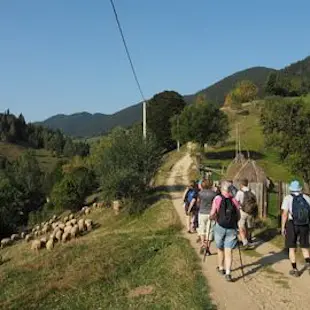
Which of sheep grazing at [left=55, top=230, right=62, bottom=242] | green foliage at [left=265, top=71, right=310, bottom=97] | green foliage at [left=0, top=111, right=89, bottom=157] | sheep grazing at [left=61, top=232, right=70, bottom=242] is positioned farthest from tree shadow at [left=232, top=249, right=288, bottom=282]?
green foliage at [left=0, top=111, right=89, bottom=157]

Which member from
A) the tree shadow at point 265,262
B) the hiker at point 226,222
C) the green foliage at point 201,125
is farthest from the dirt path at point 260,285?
the green foliage at point 201,125

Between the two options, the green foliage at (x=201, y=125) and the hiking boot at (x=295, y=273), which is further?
the green foliage at (x=201, y=125)

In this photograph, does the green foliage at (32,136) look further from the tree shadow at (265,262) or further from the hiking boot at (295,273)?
the hiking boot at (295,273)

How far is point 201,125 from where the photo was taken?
61.1m

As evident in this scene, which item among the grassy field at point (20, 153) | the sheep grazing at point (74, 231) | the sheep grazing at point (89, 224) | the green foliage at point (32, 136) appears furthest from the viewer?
the green foliage at point (32, 136)

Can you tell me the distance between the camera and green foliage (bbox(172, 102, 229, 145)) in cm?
6091

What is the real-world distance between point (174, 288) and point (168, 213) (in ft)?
39.8

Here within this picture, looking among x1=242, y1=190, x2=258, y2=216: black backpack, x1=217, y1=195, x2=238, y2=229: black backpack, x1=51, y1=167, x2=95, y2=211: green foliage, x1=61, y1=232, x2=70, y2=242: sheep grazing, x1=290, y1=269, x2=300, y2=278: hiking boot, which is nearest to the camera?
x1=217, y1=195, x2=238, y2=229: black backpack

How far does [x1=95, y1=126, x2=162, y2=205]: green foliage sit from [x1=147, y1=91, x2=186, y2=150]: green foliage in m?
45.2

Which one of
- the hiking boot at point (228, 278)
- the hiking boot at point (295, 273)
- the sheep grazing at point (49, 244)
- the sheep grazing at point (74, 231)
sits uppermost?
the hiking boot at point (228, 278)

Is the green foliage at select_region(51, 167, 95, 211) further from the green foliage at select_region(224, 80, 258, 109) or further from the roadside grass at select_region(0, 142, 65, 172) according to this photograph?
the roadside grass at select_region(0, 142, 65, 172)

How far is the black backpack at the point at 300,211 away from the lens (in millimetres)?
10516

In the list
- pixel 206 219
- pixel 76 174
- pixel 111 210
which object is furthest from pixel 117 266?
pixel 76 174

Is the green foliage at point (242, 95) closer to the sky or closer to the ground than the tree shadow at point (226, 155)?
closer to the sky
